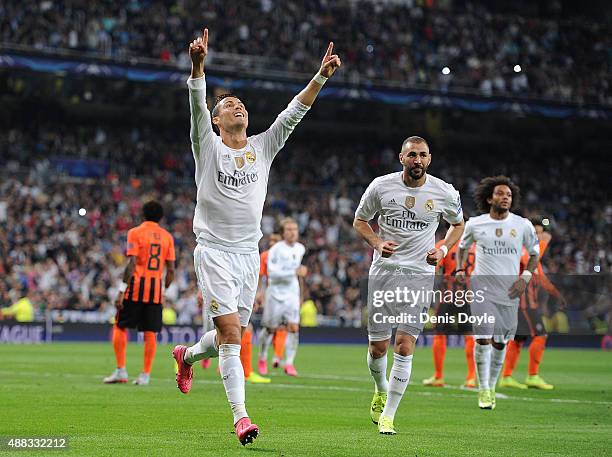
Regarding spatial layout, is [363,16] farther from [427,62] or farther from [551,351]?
[551,351]

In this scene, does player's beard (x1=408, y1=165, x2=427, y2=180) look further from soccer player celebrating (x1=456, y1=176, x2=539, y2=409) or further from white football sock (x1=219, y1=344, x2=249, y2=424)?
soccer player celebrating (x1=456, y1=176, x2=539, y2=409)

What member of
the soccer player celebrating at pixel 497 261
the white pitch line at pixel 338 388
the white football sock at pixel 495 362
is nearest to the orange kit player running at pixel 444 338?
the white pitch line at pixel 338 388

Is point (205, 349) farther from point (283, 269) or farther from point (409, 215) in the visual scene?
point (283, 269)

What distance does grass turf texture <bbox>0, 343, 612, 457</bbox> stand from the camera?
8523mm

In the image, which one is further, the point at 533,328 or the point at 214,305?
the point at 533,328

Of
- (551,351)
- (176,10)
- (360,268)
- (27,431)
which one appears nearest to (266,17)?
(176,10)

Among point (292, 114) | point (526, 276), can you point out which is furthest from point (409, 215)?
point (526, 276)

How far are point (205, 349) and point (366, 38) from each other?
33785mm

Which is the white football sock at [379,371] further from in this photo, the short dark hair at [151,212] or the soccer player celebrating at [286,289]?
the soccer player celebrating at [286,289]

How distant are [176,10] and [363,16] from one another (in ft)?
25.2

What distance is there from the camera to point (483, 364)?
41.5ft

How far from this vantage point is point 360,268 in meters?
36.2

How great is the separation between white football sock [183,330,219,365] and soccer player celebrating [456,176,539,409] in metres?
4.42

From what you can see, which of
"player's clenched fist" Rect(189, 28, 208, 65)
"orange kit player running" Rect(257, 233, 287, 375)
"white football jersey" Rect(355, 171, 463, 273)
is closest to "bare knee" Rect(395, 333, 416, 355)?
"white football jersey" Rect(355, 171, 463, 273)
